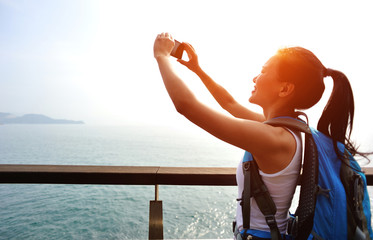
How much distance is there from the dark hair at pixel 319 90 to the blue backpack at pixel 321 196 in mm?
118

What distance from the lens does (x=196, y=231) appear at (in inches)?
850

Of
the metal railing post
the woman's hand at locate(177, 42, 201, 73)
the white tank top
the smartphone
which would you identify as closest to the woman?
the white tank top

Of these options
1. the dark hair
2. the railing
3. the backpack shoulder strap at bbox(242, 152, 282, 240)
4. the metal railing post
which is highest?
the dark hair

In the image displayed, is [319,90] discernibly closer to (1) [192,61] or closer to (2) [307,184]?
(2) [307,184]

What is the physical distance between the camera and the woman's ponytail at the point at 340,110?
132 cm

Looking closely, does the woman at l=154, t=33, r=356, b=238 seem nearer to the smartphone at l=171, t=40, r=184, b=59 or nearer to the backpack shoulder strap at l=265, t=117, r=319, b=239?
the backpack shoulder strap at l=265, t=117, r=319, b=239

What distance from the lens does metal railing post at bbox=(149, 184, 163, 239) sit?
192 centimetres

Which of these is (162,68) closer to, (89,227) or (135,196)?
(89,227)

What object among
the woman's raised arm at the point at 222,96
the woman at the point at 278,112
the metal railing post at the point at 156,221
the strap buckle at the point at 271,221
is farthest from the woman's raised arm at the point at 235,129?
the metal railing post at the point at 156,221

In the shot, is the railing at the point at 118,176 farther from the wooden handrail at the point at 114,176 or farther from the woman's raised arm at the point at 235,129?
the woman's raised arm at the point at 235,129

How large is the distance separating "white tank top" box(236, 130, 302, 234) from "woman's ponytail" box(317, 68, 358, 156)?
25cm

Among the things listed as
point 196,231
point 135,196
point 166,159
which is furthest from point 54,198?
point 166,159

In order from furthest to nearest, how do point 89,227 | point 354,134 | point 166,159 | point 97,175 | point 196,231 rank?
point 166,159 → point 196,231 → point 89,227 → point 97,175 → point 354,134

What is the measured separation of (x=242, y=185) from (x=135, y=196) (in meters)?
34.2
